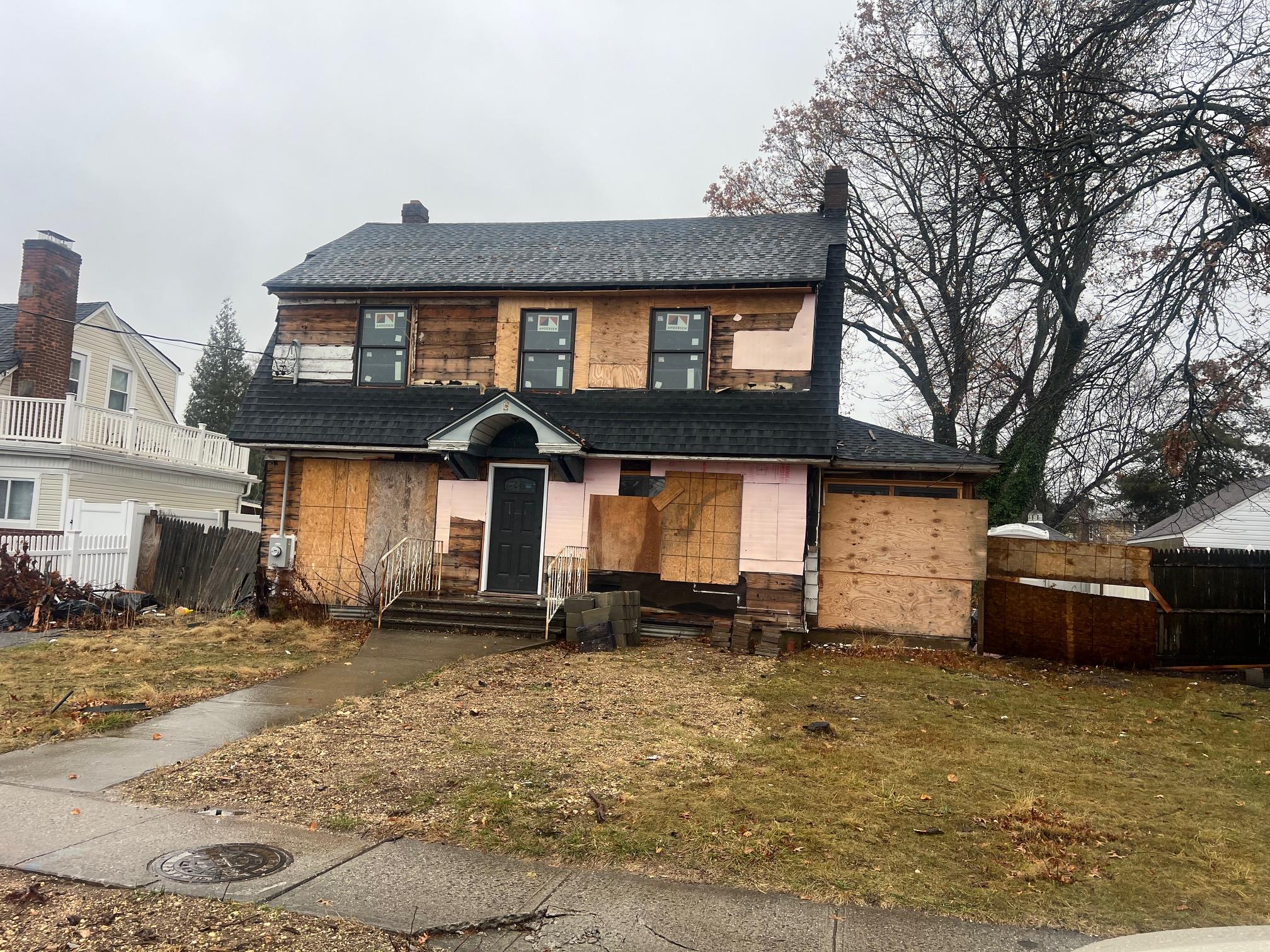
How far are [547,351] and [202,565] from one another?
802 centimetres

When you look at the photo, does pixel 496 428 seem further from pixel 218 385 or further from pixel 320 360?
pixel 218 385

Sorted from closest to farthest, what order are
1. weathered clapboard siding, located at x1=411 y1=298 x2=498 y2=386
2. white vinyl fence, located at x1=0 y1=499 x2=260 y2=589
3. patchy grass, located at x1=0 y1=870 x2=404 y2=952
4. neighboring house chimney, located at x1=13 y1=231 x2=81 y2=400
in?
patchy grass, located at x1=0 y1=870 x2=404 y2=952 → white vinyl fence, located at x1=0 y1=499 x2=260 y2=589 → weathered clapboard siding, located at x1=411 y1=298 x2=498 y2=386 → neighboring house chimney, located at x1=13 y1=231 x2=81 y2=400

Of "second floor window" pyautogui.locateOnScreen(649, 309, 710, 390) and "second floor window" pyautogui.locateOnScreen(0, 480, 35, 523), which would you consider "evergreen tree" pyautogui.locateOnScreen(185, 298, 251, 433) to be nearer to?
"second floor window" pyautogui.locateOnScreen(0, 480, 35, 523)

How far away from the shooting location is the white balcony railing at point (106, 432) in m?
20.6

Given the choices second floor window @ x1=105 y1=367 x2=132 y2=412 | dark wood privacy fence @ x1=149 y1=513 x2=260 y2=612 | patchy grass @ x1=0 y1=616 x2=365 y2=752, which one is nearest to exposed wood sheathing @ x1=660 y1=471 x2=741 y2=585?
patchy grass @ x1=0 y1=616 x2=365 y2=752

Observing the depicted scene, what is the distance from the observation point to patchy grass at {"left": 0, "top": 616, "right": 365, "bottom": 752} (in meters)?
7.93

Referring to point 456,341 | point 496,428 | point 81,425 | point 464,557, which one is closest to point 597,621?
point 464,557

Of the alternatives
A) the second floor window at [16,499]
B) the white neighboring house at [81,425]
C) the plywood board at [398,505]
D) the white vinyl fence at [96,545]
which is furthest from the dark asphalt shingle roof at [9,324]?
the plywood board at [398,505]

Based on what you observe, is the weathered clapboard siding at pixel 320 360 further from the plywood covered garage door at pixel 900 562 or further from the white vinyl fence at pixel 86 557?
the plywood covered garage door at pixel 900 562

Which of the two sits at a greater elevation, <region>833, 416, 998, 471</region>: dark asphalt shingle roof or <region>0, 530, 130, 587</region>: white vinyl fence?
<region>833, 416, 998, 471</region>: dark asphalt shingle roof

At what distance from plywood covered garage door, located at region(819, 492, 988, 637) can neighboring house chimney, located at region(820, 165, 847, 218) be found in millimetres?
6594

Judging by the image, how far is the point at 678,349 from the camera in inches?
582

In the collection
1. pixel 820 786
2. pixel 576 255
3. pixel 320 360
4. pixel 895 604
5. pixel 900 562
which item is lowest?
pixel 820 786

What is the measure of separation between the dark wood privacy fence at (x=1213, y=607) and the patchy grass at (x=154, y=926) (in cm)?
1288
